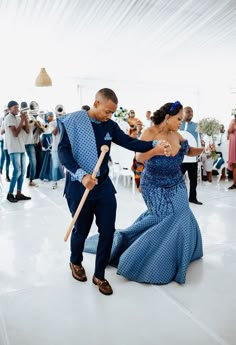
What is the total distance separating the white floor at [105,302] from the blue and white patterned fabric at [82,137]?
864mm

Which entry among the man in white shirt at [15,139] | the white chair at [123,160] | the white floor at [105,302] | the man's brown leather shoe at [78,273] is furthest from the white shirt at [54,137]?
the man's brown leather shoe at [78,273]

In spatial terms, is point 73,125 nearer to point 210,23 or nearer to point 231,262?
point 231,262

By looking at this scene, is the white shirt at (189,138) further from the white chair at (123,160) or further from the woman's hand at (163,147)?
the woman's hand at (163,147)

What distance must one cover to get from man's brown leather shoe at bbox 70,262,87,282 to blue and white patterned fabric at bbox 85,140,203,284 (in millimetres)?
267

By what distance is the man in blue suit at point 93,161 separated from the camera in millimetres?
1989

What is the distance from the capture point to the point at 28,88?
37.5ft

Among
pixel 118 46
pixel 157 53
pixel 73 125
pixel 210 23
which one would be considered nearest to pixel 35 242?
pixel 73 125

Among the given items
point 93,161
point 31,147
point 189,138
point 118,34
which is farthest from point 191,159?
point 118,34

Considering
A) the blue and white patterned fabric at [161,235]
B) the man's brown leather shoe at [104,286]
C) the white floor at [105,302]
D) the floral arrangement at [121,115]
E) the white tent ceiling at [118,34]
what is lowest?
the white floor at [105,302]

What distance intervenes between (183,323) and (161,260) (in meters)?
0.54

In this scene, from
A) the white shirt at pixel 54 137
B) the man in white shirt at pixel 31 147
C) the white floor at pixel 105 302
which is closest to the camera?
the white floor at pixel 105 302

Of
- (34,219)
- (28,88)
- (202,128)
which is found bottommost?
(34,219)

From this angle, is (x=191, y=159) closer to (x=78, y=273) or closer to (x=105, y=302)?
(x=78, y=273)

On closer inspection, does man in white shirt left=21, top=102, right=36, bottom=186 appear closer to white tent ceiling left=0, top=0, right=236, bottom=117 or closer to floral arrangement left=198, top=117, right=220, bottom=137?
white tent ceiling left=0, top=0, right=236, bottom=117
